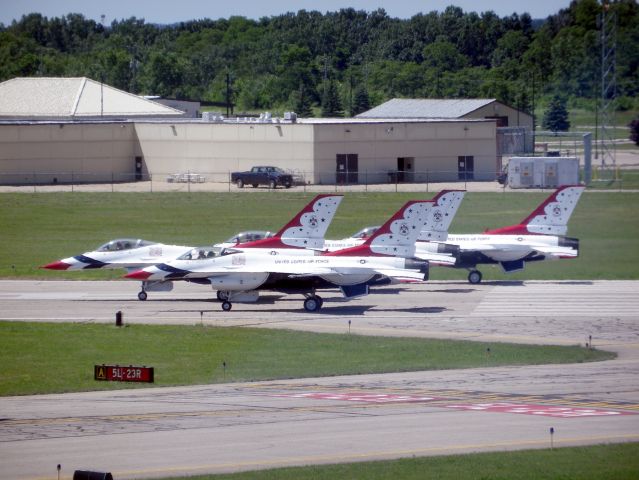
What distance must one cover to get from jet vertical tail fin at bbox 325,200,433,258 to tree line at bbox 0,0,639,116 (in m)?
56.6

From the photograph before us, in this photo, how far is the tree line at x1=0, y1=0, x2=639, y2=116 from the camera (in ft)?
429

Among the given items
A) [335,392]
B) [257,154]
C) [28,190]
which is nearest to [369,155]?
[257,154]

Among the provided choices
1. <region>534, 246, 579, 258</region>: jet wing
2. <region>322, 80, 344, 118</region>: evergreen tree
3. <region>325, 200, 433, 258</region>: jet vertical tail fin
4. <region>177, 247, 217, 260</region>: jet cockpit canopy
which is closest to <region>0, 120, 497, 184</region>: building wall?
<region>322, 80, 344, 118</region>: evergreen tree

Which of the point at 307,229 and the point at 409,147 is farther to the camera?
the point at 409,147

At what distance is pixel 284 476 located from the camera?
1953 centimetres

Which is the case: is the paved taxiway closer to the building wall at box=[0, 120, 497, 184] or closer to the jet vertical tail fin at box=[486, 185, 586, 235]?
the jet vertical tail fin at box=[486, 185, 586, 235]

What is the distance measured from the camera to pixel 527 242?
151ft

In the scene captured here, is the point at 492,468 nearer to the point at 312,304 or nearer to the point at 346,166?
the point at 312,304

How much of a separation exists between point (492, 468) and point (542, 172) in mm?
63832

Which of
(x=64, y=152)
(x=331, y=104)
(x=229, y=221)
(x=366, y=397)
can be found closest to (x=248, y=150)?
(x=64, y=152)

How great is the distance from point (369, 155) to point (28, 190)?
26586mm

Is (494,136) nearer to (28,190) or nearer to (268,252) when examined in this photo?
(28,190)

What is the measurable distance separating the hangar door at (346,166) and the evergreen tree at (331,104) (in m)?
43.5

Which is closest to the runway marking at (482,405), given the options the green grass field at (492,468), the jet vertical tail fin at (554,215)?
A: the green grass field at (492,468)
